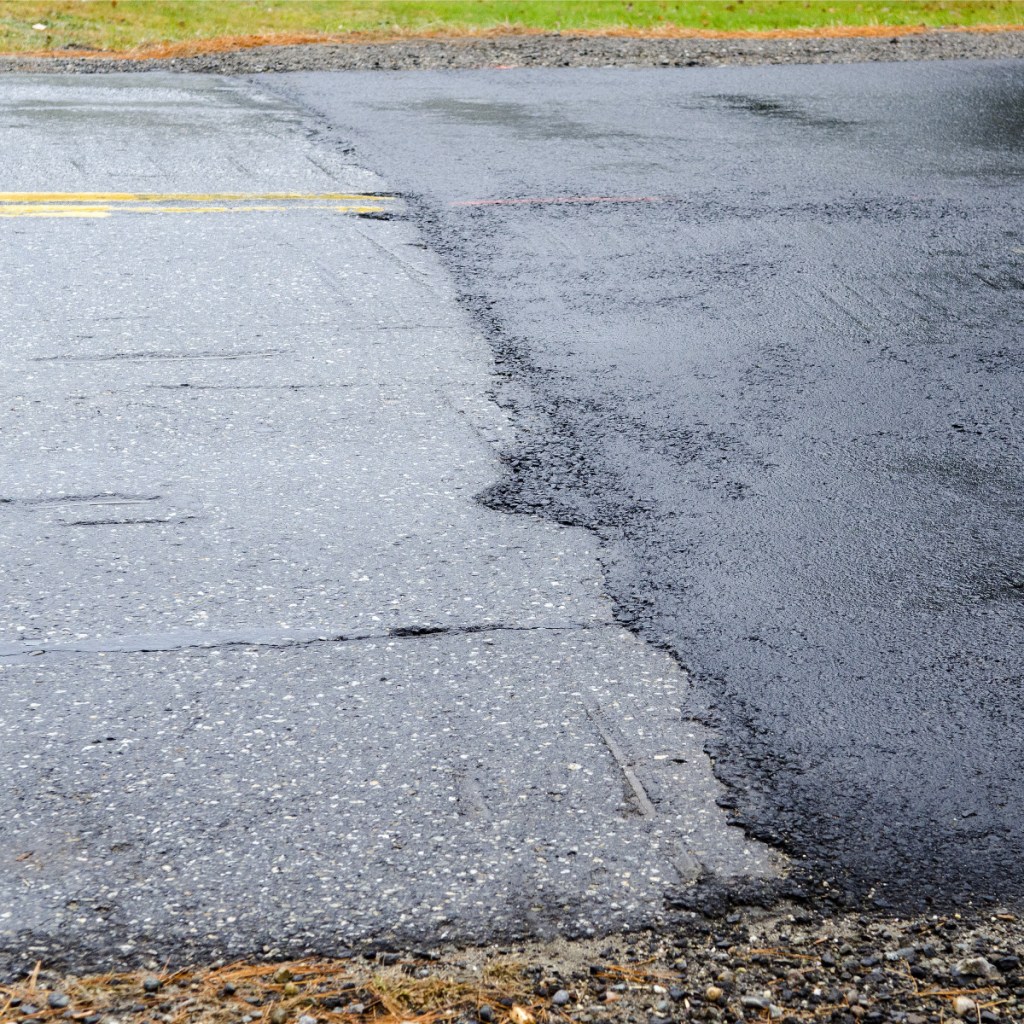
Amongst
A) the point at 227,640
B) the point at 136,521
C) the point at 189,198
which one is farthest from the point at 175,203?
the point at 227,640

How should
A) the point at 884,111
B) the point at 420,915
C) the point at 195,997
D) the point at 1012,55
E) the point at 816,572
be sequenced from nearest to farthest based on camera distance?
the point at 195,997
the point at 420,915
the point at 816,572
the point at 884,111
the point at 1012,55

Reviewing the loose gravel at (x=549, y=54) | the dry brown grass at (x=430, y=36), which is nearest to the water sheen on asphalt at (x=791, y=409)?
the loose gravel at (x=549, y=54)

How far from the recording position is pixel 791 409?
6.06m

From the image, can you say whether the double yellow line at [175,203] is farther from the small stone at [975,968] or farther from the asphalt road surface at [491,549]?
the small stone at [975,968]

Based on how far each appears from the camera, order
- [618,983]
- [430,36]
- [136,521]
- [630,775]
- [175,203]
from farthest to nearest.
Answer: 1. [430,36]
2. [175,203]
3. [136,521]
4. [630,775]
5. [618,983]

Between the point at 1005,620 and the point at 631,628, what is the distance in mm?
1326

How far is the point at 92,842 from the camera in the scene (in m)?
3.32

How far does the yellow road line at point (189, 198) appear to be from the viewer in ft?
28.8

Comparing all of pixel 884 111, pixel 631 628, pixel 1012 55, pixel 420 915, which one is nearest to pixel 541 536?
pixel 631 628

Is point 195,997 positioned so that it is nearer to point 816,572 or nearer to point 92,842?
point 92,842

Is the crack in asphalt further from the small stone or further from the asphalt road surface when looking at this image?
the small stone

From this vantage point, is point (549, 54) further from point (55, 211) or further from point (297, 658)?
point (297, 658)

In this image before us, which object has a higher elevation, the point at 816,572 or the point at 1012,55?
the point at 1012,55

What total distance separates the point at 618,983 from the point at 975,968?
86 centimetres
